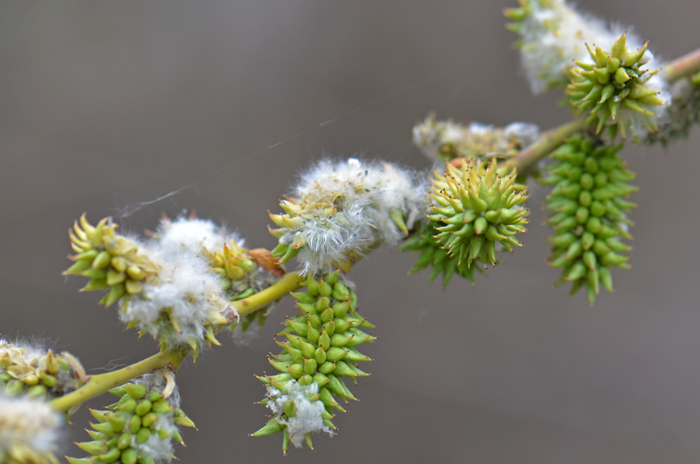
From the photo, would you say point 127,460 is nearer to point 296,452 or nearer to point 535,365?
point 296,452

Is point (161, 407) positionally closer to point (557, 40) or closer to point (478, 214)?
point (478, 214)

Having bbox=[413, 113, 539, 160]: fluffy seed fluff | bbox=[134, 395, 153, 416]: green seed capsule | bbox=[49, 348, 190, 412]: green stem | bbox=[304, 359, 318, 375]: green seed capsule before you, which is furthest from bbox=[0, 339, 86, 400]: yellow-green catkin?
bbox=[413, 113, 539, 160]: fluffy seed fluff

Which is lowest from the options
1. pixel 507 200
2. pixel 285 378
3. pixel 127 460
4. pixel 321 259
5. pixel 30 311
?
pixel 30 311

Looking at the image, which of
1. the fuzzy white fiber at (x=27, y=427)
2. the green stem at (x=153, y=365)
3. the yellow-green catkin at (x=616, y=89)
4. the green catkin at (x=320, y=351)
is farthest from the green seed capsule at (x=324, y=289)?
the yellow-green catkin at (x=616, y=89)

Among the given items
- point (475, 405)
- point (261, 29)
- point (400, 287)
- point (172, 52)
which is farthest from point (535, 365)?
point (172, 52)

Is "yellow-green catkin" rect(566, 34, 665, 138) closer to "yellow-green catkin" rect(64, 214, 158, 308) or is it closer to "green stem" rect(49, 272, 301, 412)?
"green stem" rect(49, 272, 301, 412)

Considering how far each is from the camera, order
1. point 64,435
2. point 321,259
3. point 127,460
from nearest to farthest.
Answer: point 64,435, point 127,460, point 321,259

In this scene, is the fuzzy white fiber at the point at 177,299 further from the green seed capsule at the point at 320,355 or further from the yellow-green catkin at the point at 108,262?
the green seed capsule at the point at 320,355
